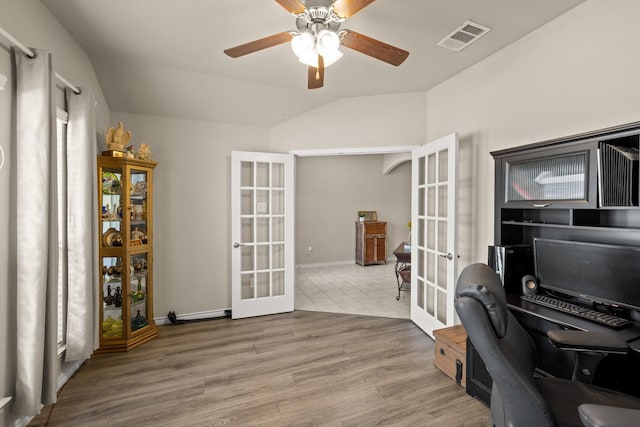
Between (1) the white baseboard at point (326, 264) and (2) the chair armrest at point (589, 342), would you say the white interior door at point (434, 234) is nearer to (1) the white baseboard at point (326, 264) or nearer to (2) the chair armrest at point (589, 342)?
(2) the chair armrest at point (589, 342)

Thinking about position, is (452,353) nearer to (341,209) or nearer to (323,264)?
(323,264)

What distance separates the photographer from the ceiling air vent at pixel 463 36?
2247mm

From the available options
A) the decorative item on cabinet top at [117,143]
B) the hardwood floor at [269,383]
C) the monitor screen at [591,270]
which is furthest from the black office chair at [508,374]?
the decorative item on cabinet top at [117,143]

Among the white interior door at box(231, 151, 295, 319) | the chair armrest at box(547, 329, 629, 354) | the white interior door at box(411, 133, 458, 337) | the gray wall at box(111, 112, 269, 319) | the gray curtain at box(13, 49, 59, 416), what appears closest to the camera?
the chair armrest at box(547, 329, 629, 354)

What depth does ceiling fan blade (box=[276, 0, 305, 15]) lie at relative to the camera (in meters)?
1.53

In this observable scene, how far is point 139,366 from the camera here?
105 inches

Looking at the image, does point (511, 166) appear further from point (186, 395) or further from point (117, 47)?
point (117, 47)

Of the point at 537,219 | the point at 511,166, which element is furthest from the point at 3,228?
the point at 537,219

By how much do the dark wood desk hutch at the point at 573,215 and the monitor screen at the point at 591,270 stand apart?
1 centimetres

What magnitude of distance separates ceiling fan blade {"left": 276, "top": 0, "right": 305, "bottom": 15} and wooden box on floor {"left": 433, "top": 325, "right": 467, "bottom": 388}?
2.55 m

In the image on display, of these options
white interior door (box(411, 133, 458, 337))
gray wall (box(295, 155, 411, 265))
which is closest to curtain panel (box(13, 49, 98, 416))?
white interior door (box(411, 133, 458, 337))

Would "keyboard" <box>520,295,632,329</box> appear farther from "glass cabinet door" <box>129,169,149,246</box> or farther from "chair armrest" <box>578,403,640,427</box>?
"glass cabinet door" <box>129,169,149,246</box>

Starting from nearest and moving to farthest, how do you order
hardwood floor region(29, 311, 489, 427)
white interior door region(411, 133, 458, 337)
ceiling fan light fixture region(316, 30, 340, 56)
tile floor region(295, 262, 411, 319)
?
ceiling fan light fixture region(316, 30, 340, 56) → hardwood floor region(29, 311, 489, 427) → white interior door region(411, 133, 458, 337) → tile floor region(295, 262, 411, 319)

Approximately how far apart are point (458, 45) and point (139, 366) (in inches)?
153
